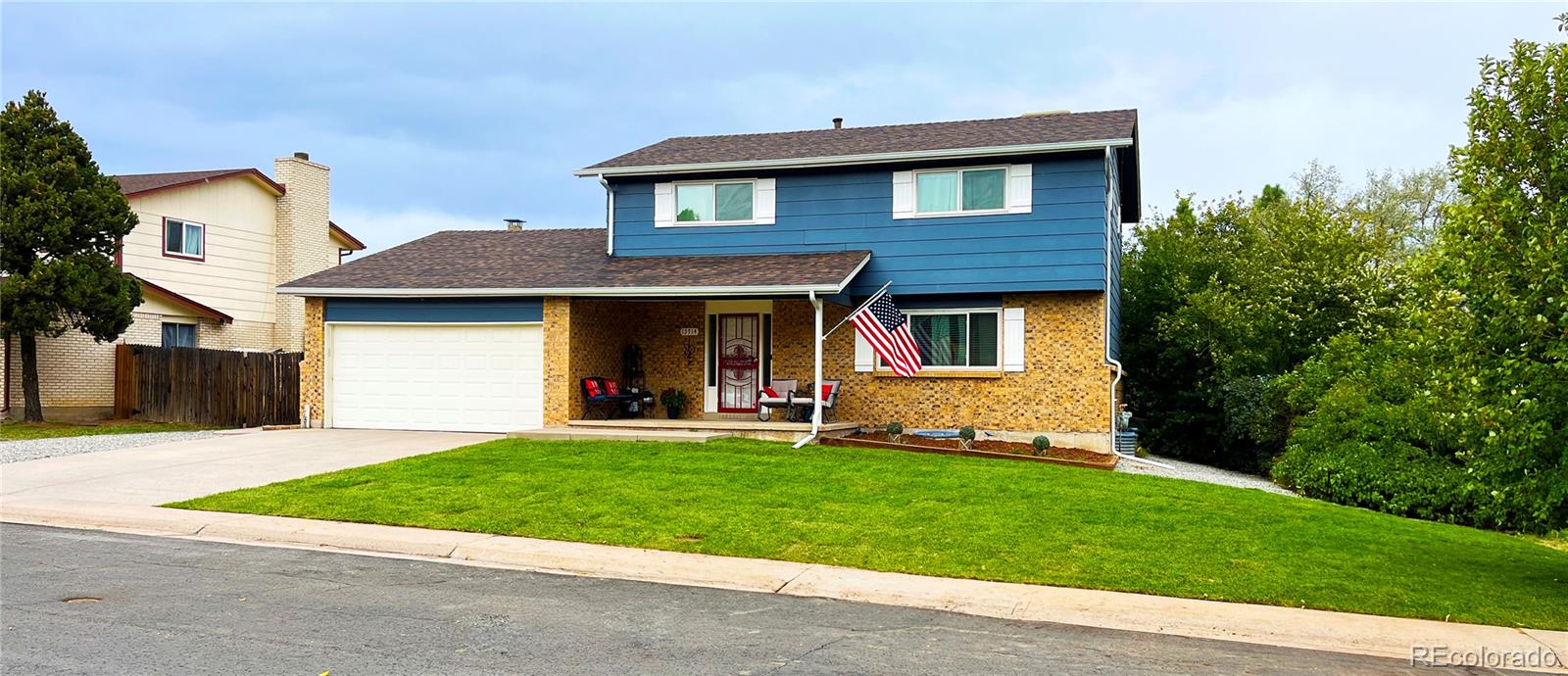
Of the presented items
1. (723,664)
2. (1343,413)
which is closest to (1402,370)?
(1343,413)

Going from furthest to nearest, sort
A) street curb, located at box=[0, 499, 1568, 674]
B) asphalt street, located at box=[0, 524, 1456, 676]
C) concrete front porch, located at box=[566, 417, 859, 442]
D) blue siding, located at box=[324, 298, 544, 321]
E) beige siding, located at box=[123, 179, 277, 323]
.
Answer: beige siding, located at box=[123, 179, 277, 323] < blue siding, located at box=[324, 298, 544, 321] < concrete front porch, located at box=[566, 417, 859, 442] < street curb, located at box=[0, 499, 1568, 674] < asphalt street, located at box=[0, 524, 1456, 676]

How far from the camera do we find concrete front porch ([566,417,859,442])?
17.4 metres

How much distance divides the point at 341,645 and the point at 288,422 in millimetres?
Result: 18080

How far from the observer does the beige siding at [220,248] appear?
25922 mm

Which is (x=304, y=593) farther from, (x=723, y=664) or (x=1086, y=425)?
(x=1086, y=425)

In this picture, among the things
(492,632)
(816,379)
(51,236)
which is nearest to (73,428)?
(51,236)

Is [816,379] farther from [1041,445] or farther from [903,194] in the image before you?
[903,194]

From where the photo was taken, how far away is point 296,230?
29.9m

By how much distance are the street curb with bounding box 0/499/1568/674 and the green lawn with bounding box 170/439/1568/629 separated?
0.29 metres

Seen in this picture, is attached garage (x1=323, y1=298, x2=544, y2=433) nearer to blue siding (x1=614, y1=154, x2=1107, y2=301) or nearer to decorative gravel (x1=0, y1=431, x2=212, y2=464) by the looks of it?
decorative gravel (x1=0, y1=431, x2=212, y2=464)

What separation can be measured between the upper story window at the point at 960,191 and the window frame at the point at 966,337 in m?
1.70

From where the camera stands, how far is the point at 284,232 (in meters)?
29.7
